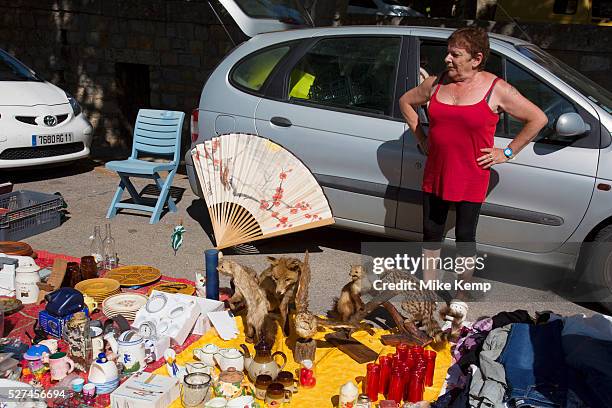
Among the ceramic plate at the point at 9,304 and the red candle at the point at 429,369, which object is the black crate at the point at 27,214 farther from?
the red candle at the point at 429,369

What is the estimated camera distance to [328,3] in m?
8.05

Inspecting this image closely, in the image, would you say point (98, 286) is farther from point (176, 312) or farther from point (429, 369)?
point (429, 369)

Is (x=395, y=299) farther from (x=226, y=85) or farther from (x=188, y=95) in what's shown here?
(x=188, y=95)

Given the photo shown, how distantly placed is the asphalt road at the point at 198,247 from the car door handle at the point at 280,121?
42.3 inches

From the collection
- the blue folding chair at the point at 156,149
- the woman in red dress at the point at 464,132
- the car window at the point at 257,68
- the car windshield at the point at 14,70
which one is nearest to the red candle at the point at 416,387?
the woman in red dress at the point at 464,132

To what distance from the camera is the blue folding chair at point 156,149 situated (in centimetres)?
663

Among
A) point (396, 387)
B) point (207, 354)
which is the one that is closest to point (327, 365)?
point (396, 387)

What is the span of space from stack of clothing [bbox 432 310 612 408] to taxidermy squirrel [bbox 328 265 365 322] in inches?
25.3

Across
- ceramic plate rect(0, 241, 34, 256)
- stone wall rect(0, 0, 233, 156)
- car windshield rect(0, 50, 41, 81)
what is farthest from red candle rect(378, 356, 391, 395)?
A: stone wall rect(0, 0, 233, 156)

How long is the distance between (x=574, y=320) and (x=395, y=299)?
1055mm

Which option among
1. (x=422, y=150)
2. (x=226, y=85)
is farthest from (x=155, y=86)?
(x=422, y=150)

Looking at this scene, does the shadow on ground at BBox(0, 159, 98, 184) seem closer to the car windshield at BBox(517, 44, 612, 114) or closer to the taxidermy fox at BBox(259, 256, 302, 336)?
the taxidermy fox at BBox(259, 256, 302, 336)

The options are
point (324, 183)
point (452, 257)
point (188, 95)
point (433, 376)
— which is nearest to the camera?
point (433, 376)

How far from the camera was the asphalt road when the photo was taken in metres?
5.07
